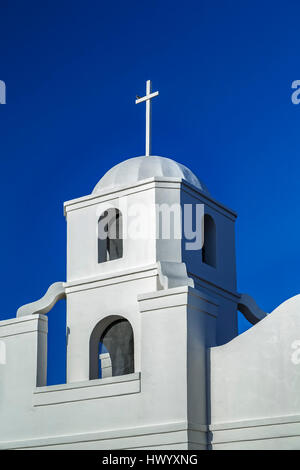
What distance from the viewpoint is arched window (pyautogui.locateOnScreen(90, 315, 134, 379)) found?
17.0m

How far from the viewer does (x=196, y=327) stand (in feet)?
50.6

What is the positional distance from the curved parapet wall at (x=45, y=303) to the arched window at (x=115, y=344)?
121cm

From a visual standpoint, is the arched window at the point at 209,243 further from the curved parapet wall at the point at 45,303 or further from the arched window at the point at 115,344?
the curved parapet wall at the point at 45,303

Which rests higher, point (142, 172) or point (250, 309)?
point (142, 172)

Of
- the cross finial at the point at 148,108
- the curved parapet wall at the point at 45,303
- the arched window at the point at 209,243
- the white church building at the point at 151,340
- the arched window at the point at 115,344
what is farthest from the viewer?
the cross finial at the point at 148,108

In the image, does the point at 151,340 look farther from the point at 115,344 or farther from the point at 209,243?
the point at 209,243

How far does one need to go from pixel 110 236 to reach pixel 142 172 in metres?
1.61

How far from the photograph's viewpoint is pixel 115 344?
17.2 meters

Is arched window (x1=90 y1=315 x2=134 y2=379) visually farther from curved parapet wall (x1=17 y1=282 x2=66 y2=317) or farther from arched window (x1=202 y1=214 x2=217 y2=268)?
arched window (x1=202 y1=214 x2=217 y2=268)

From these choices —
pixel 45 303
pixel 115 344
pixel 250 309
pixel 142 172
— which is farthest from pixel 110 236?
pixel 250 309

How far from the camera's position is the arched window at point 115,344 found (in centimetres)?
1705

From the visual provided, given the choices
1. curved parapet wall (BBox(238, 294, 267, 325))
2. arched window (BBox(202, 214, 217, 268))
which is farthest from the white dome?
curved parapet wall (BBox(238, 294, 267, 325))

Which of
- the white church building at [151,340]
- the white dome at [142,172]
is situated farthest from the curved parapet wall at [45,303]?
the white dome at [142,172]
